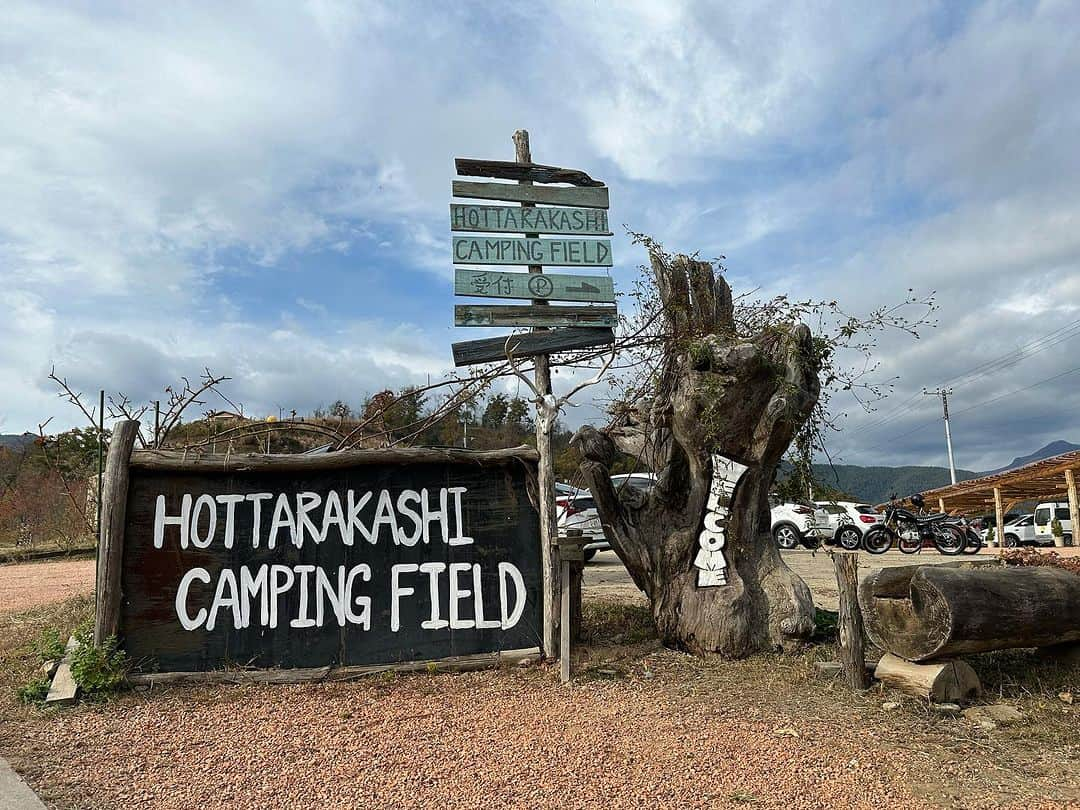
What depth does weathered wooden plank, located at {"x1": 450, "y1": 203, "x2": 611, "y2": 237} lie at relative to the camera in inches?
276

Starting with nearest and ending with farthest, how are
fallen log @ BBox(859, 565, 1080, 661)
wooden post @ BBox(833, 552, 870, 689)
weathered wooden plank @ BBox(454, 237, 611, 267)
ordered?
1. fallen log @ BBox(859, 565, 1080, 661)
2. wooden post @ BBox(833, 552, 870, 689)
3. weathered wooden plank @ BBox(454, 237, 611, 267)

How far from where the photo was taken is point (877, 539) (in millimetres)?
18844

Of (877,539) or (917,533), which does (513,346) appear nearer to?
(877,539)

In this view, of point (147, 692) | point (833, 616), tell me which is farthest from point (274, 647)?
point (833, 616)

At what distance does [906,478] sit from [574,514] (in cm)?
16234

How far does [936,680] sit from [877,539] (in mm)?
14920

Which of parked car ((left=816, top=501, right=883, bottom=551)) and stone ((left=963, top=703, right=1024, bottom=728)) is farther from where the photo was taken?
parked car ((left=816, top=501, right=883, bottom=551))

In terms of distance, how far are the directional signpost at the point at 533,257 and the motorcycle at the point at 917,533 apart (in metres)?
14.2

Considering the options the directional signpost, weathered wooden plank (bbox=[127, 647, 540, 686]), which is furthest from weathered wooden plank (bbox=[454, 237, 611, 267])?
weathered wooden plank (bbox=[127, 647, 540, 686])

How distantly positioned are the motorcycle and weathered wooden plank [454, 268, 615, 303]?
14276 mm

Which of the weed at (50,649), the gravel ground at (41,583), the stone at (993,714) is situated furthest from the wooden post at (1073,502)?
the weed at (50,649)

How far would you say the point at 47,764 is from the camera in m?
4.23

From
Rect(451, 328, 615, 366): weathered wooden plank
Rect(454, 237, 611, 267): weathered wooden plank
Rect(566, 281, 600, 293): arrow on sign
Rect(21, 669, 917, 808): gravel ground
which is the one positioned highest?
Rect(454, 237, 611, 267): weathered wooden plank

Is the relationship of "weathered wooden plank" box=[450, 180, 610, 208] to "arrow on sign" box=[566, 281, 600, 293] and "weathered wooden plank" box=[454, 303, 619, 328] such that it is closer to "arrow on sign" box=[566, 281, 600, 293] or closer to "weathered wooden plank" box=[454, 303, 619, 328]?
"arrow on sign" box=[566, 281, 600, 293]
